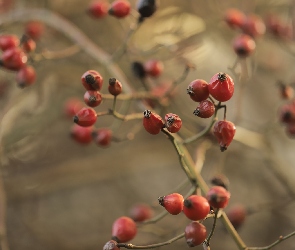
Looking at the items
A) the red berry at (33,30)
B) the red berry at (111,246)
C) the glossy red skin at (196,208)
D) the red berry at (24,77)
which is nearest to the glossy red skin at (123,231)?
the red berry at (111,246)

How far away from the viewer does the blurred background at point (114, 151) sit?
1.65m

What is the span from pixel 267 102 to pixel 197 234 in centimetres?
169

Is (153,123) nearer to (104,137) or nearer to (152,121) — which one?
(152,121)

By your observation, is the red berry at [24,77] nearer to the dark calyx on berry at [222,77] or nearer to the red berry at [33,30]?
the red berry at [33,30]

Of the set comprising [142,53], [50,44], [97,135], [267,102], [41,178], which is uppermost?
[50,44]

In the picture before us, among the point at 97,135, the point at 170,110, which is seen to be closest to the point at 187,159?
the point at 97,135

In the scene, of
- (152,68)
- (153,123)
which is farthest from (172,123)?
(152,68)

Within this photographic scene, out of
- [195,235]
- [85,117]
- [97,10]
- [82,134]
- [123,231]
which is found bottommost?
[195,235]

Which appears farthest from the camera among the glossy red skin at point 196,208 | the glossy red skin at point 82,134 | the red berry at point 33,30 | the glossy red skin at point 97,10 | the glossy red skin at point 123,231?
the red berry at point 33,30

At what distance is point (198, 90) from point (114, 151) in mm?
1149

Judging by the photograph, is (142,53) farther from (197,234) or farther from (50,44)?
(50,44)

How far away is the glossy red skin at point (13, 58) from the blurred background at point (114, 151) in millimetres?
401

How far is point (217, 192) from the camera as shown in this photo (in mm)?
729

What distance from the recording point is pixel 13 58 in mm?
1039
